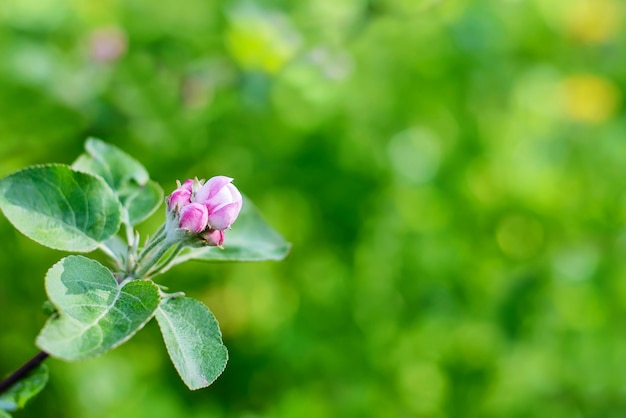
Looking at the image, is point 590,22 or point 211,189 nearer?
point 211,189

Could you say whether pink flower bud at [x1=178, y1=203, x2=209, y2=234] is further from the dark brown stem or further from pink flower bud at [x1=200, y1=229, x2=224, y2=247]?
the dark brown stem

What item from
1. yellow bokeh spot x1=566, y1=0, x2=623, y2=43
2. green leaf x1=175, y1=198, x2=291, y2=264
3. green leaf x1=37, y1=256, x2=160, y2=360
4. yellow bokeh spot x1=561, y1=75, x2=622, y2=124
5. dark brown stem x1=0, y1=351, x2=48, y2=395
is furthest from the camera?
yellow bokeh spot x1=566, y1=0, x2=623, y2=43

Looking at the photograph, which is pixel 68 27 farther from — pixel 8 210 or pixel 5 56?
pixel 8 210

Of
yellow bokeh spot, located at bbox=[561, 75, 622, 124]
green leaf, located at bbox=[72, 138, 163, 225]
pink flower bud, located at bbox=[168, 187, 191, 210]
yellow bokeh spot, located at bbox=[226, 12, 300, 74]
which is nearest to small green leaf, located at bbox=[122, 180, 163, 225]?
green leaf, located at bbox=[72, 138, 163, 225]

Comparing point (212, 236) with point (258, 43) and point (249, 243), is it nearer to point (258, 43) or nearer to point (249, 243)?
point (249, 243)

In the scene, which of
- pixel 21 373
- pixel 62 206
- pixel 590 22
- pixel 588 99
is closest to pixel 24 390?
pixel 21 373
